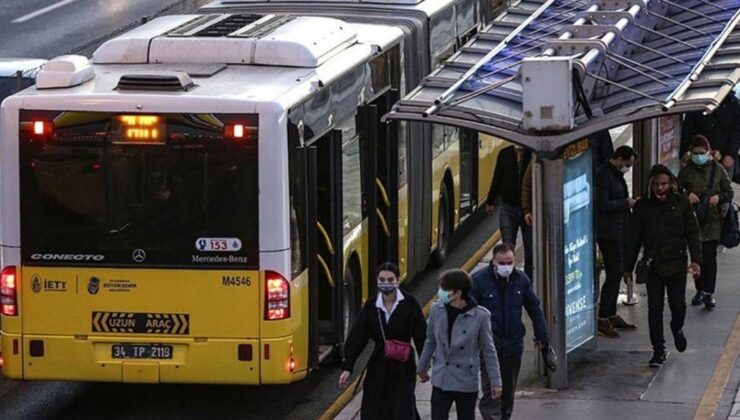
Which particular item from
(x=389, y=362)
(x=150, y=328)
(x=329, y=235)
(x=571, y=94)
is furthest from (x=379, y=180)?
(x=389, y=362)

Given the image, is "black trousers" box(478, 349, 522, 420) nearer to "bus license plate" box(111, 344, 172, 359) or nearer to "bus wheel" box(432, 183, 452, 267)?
"bus license plate" box(111, 344, 172, 359)

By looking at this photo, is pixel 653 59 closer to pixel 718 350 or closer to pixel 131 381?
pixel 718 350

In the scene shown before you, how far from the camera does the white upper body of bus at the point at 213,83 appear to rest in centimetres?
1338

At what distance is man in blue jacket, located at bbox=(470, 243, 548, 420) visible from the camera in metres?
12.7

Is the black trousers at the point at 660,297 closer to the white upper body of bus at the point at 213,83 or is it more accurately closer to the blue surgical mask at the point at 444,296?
the white upper body of bus at the point at 213,83

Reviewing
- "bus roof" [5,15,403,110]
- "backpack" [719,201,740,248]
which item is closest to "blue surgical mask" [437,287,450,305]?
"bus roof" [5,15,403,110]

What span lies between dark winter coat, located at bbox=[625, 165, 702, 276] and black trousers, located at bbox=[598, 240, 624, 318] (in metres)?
0.88

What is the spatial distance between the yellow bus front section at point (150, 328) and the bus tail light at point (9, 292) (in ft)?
0.15

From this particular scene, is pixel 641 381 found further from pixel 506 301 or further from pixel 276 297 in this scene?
pixel 276 297

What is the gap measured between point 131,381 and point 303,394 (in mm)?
1935

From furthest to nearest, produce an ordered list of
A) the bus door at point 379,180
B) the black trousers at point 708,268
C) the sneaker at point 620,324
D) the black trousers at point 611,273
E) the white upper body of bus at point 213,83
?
the black trousers at point 708,268
the sneaker at point 620,324
the bus door at point 379,180
the black trousers at point 611,273
the white upper body of bus at point 213,83

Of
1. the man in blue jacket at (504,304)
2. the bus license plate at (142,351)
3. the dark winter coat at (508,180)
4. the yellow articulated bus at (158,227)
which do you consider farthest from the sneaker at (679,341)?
the bus license plate at (142,351)

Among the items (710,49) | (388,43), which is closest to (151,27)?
(388,43)

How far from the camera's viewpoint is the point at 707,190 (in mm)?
16562
